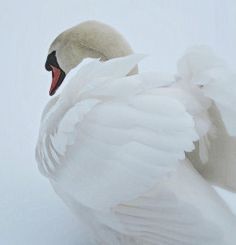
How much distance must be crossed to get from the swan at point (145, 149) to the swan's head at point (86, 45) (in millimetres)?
226

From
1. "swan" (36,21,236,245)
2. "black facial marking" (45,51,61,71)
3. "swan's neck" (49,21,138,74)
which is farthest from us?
"black facial marking" (45,51,61,71)

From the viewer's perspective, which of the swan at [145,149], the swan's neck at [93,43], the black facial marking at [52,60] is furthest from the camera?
the black facial marking at [52,60]

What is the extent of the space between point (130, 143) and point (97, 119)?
0.07 m

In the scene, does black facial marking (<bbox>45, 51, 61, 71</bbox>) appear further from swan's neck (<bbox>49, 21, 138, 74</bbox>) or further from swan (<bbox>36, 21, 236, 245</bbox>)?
swan (<bbox>36, 21, 236, 245</bbox>)

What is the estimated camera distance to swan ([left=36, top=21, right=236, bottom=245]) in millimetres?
833

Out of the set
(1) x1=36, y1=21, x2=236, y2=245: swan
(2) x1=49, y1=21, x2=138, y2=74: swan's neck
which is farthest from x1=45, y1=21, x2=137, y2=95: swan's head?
(1) x1=36, y1=21, x2=236, y2=245: swan

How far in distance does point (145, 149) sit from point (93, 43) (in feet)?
1.65

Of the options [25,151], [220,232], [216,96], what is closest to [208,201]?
[220,232]

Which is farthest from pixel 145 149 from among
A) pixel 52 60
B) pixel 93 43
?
pixel 52 60

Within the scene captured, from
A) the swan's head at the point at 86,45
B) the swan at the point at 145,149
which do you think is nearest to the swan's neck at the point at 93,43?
the swan's head at the point at 86,45

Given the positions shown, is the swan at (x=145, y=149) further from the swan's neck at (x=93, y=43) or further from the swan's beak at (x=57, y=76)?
the swan's beak at (x=57, y=76)

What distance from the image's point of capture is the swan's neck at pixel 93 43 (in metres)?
1.25

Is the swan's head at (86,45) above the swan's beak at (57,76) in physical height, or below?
above

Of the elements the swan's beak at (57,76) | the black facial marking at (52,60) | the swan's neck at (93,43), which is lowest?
the swan's beak at (57,76)
